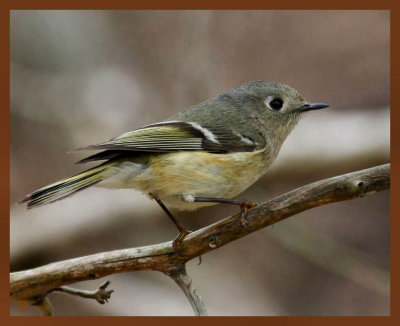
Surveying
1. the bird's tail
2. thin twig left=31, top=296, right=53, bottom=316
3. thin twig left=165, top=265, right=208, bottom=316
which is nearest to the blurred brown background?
thin twig left=31, top=296, right=53, bottom=316

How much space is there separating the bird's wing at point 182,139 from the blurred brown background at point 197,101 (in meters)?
1.64

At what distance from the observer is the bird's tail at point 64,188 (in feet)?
7.59

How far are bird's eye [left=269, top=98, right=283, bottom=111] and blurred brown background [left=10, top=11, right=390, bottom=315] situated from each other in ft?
4.79

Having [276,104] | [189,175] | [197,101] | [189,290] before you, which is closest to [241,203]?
[189,175]

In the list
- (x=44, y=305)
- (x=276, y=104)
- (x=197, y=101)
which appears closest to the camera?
(x=44, y=305)

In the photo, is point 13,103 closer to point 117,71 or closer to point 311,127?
point 117,71

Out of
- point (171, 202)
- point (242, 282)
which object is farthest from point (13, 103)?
point (171, 202)

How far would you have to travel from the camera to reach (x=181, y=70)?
5.24m

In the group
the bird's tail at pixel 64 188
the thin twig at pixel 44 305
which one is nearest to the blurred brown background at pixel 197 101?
the thin twig at pixel 44 305

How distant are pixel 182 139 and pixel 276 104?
26.5 inches

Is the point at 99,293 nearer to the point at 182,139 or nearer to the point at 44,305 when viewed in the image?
the point at 44,305

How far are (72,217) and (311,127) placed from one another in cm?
211

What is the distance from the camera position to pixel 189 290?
236cm

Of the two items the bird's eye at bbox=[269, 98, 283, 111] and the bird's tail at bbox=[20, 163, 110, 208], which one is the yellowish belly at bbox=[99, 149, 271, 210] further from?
the bird's eye at bbox=[269, 98, 283, 111]
